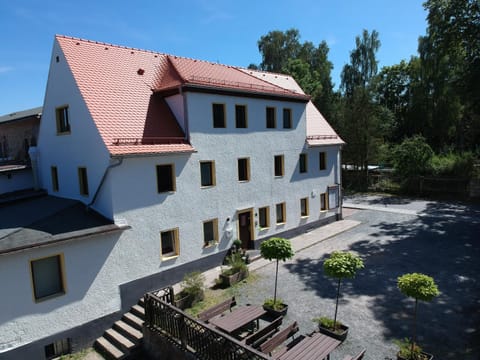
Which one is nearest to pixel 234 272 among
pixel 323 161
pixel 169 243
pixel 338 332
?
pixel 169 243

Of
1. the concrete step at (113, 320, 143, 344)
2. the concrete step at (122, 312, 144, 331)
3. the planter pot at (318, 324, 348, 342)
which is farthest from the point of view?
the concrete step at (122, 312, 144, 331)

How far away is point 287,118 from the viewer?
19.2m

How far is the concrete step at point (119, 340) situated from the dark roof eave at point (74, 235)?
3.54m

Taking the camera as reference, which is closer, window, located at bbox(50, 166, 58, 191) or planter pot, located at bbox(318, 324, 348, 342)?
planter pot, located at bbox(318, 324, 348, 342)

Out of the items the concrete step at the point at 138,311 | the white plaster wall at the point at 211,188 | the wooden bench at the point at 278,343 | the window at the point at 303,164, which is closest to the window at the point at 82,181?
the white plaster wall at the point at 211,188

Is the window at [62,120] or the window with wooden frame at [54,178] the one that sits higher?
the window at [62,120]

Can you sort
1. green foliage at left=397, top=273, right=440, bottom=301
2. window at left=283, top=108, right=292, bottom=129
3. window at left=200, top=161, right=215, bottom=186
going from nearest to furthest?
green foliage at left=397, top=273, right=440, bottom=301 → window at left=200, top=161, right=215, bottom=186 → window at left=283, top=108, right=292, bottom=129

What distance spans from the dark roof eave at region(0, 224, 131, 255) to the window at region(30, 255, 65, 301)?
0.70 meters

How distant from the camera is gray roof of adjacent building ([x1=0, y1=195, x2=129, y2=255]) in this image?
32.2 ft

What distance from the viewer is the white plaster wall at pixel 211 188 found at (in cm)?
1235

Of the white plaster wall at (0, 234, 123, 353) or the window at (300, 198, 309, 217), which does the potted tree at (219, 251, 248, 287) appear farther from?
the window at (300, 198, 309, 217)

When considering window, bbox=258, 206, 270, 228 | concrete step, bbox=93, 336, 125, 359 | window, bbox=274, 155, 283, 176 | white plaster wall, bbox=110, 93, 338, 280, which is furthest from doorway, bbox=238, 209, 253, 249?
concrete step, bbox=93, 336, 125, 359

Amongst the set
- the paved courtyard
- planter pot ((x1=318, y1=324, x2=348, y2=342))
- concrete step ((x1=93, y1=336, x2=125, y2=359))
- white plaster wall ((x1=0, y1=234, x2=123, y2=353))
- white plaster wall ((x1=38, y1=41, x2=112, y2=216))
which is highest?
white plaster wall ((x1=38, y1=41, x2=112, y2=216))

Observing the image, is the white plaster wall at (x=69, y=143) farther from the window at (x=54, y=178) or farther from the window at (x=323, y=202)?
the window at (x=323, y=202)
